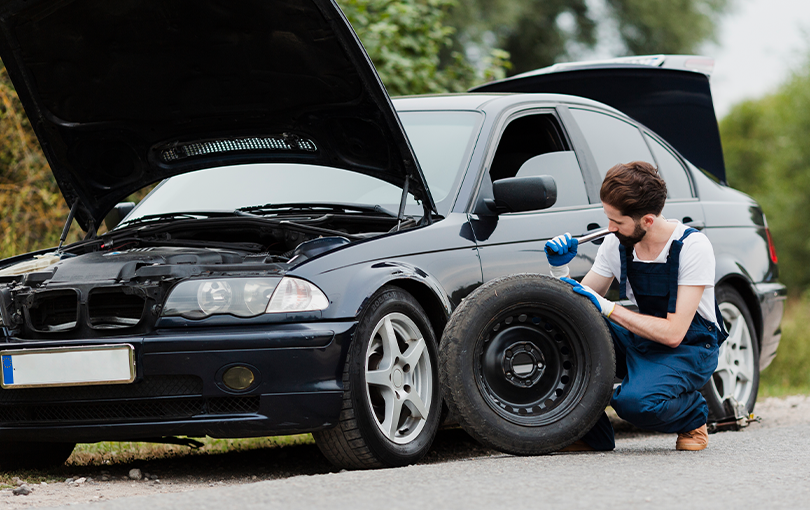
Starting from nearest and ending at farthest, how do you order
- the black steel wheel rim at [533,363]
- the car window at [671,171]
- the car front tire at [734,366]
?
the black steel wheel rim at [533,363], the car front tire at [734,366], the car window at [671,171]

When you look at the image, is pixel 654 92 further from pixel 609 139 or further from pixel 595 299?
pixel 595 299

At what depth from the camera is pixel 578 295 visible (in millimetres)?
4391

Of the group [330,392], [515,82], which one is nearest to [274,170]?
[330,392]

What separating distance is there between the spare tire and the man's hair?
17.3 inches

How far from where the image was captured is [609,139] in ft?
19.7

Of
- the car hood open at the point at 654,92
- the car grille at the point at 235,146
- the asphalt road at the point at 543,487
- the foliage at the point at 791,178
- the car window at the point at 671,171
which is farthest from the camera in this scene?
the foliage at the point at 791,178

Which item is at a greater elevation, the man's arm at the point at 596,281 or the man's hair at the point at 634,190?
the man's hair at the point at 634,190

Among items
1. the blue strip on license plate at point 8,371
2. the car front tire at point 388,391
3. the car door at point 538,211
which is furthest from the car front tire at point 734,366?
the blue strip on license plate at point 8,371

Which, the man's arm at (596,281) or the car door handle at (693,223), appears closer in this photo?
the man's arm at (596,281)

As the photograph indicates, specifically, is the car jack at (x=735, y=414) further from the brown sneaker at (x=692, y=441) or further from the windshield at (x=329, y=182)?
the windshield at (x=329, y=182)

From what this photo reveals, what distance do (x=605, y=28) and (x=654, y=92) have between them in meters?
13.9

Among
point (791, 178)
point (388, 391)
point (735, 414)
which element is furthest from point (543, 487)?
point (791, 178)

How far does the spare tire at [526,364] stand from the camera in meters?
4.20

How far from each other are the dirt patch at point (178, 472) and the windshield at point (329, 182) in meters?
1.30
